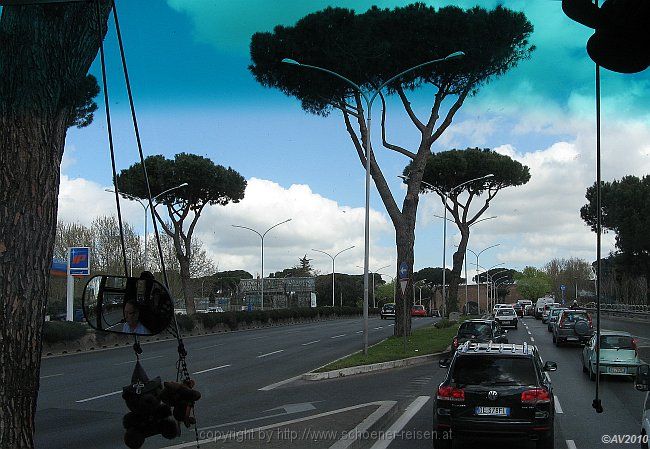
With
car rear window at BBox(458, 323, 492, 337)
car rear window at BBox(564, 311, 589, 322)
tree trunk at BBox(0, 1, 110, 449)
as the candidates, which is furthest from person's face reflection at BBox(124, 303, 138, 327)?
car rear window at BBox(564, 311, 589, 322)

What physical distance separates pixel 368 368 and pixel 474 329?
7921 millimetres

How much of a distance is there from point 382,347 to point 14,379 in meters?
23.7

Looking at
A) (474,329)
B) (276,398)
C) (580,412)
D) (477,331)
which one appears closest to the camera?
(580,412)

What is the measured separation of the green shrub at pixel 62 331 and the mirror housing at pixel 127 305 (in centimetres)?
2815

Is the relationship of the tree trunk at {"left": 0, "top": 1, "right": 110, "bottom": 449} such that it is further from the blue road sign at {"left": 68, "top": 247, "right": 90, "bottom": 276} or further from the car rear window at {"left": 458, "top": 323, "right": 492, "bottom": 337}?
the blue road sign at {"left": 68, "top": 247, "right": 90, "bottom": 276}

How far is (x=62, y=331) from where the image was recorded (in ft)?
104

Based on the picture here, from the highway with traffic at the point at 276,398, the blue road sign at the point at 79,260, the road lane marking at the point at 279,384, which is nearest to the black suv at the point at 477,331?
the highway with traffic at the point at 276,398

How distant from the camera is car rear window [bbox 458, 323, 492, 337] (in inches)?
1077

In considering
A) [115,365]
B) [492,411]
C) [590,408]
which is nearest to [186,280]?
[115,365]

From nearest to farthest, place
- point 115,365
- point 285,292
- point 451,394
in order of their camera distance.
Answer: point 451,394
point 115,365
point 285,292

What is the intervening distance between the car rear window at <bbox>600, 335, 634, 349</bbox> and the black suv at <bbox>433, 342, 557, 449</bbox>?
414 inches

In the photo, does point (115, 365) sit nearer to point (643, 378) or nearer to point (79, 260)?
point (79, 260)

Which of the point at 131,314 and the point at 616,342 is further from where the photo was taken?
the point at 616,342

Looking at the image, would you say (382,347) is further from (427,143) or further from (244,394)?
(244,394)
